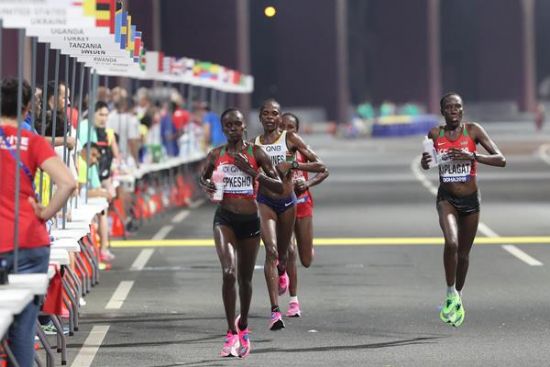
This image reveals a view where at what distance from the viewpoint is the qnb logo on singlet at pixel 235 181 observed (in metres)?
12.4

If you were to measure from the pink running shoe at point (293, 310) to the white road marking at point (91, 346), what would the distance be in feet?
5.57

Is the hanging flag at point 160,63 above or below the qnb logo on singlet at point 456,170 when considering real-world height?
above

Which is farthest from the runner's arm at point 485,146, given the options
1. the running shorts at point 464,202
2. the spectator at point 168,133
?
the spectator at point 168,133

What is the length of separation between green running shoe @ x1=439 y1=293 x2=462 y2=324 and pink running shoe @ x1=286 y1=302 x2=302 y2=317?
4.39 feet

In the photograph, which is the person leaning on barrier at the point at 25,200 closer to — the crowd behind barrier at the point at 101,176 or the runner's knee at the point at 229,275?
the crowd behind barrier at the point at 101,176

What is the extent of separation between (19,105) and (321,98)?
77.4 meters

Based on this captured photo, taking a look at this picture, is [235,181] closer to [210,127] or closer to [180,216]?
[180,216]

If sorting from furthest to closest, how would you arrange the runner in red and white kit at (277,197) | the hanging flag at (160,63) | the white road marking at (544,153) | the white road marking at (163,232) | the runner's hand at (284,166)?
1. the white road marking at (544,153)
2. the hanging flag at (160,63)
3. the white road marking at (163,232)
4. the runner's hand at (284,166)
5. the runner in red and white kit at (277,197)

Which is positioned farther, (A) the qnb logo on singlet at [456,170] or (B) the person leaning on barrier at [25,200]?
(A) the qnb logo on singlet at [456,170]

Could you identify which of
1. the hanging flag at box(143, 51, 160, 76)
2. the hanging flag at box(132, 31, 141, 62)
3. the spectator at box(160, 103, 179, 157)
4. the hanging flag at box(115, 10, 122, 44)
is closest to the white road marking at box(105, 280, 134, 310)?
the hanging flag at box(132, 31, 141, 62)

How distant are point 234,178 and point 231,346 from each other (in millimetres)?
1332

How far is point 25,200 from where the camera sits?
9.51m

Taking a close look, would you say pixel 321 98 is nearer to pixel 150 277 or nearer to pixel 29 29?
pixel 150 277

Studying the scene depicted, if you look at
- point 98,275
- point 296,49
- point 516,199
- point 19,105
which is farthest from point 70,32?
point 296,49
